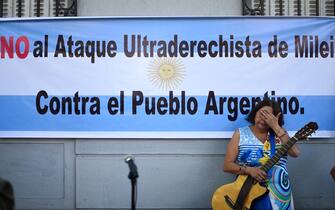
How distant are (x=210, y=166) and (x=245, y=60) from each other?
1.33 m

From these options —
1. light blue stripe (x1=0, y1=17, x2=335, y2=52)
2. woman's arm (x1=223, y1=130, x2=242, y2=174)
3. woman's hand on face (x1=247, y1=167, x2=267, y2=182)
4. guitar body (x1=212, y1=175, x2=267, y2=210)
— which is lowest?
guitar body (x1=212, y1=175, x2=267, y2=210)

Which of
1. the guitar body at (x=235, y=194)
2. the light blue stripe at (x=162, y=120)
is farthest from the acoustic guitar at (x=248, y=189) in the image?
the light blue stripe at (x=162, y=120)

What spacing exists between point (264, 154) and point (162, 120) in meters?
1.38

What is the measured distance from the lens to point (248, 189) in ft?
16.7

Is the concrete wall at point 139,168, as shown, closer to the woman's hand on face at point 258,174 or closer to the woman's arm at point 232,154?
the woman's arm at point 232,154

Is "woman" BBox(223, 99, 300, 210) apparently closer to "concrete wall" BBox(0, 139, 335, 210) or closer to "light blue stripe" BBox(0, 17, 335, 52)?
"concrete wall" BBox(0, 139, 335, 210)

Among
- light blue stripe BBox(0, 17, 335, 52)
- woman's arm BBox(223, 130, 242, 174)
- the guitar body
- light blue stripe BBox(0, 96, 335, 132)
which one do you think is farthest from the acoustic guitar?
light blue stripe BBox(0, 17, 335, 52)

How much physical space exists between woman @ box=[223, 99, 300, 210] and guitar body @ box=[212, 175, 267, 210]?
0.06 m

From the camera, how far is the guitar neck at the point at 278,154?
16.7 feet

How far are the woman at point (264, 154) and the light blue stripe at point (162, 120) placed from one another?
686 mm

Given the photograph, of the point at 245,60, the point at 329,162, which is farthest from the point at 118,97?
the point at 329,162

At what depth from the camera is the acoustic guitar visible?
5.08m

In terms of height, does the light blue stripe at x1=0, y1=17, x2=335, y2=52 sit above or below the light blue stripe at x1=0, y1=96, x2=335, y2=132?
above

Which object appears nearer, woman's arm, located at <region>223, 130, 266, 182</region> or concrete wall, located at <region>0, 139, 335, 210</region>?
woman's arm, located at <region>223, 130, 266, 182</region>
